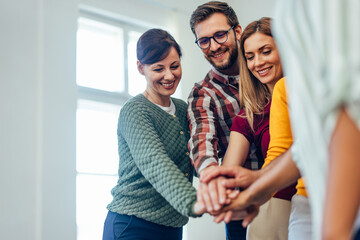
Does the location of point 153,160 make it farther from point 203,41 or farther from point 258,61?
point 203,41

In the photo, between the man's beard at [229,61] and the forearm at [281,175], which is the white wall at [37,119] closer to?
the man's beard at [229,61]

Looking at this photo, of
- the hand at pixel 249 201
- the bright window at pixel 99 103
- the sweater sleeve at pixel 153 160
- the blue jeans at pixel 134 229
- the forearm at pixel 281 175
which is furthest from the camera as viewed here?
the bright window at pixel 99 103

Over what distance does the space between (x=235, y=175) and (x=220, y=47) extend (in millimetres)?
781

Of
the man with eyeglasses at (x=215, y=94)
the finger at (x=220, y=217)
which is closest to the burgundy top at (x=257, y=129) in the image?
the man with eyeglasses at (x=215, y=94)

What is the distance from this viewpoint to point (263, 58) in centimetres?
187

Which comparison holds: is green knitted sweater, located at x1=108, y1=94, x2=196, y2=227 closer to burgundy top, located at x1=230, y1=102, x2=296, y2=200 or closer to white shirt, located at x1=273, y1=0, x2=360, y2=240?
burgundy top, located at x1=230, y1=102, x2=296, y2=200

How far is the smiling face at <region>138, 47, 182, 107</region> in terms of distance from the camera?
6.56 ft

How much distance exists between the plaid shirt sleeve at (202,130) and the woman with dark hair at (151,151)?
0.22ft

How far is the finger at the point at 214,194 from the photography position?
1420mm

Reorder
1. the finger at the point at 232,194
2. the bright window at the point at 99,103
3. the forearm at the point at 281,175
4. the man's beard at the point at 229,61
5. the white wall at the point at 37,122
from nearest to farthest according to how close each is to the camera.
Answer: the forearm at the point at 281,175 < the finger at the point at 232,194 < the man's beard at the point at 229,61 < the white wall at the point at 37,122 < the bright window at the point at 99,103

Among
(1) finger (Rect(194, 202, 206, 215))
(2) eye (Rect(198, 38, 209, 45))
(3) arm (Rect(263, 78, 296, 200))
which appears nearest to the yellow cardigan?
(3) arm (Rect(263, 78, 296, 200))

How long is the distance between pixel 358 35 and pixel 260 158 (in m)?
1.24

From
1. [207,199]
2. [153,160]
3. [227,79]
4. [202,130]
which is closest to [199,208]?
[207,199]

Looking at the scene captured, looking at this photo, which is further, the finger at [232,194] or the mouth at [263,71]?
the mouth at [263,71]
